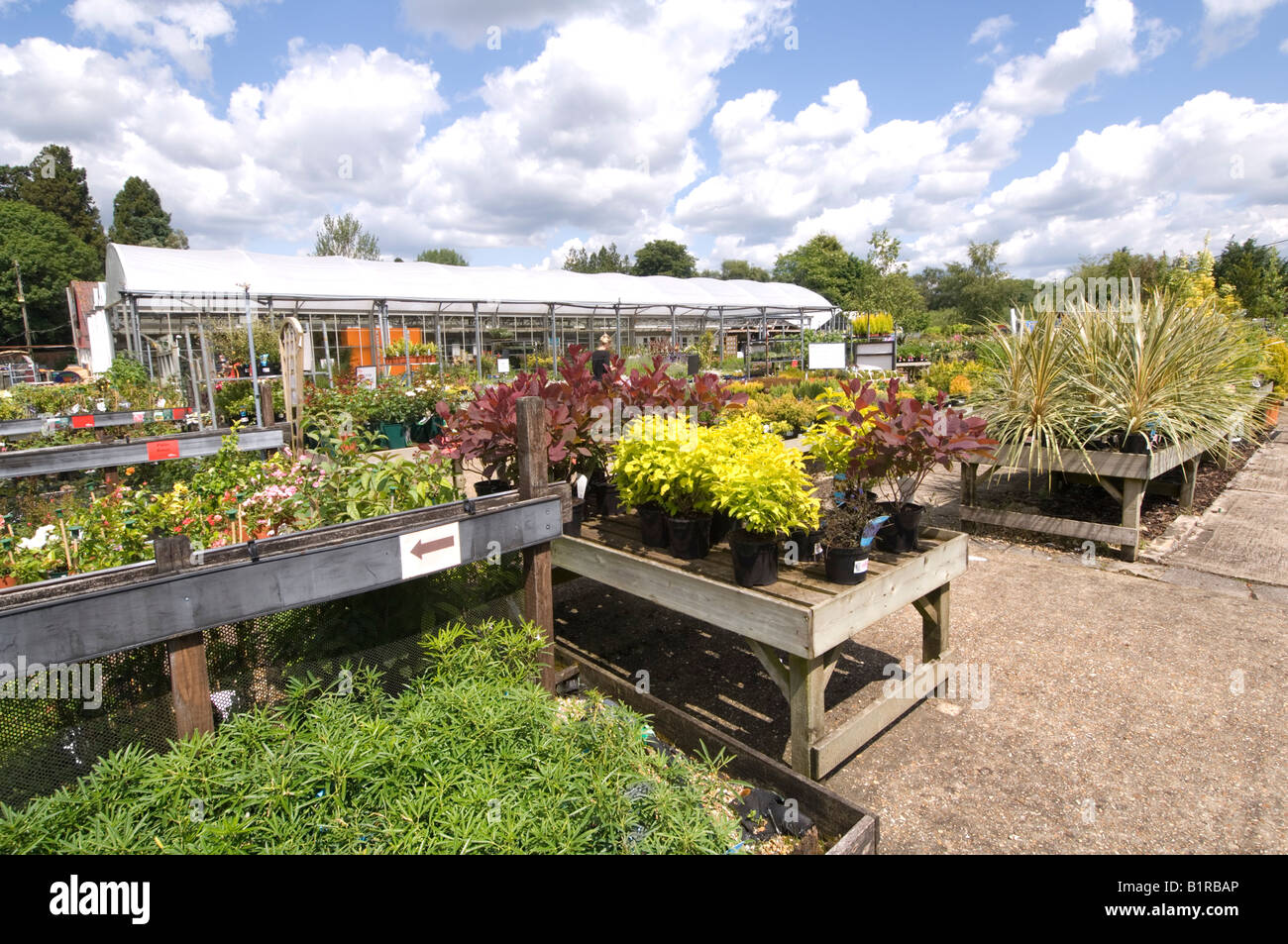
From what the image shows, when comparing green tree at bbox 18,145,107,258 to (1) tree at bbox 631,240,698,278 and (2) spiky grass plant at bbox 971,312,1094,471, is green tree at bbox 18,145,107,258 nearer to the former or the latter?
(1) tree at bbox 631,240,698,278

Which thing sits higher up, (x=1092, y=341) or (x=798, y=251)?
(x=798, y=251)

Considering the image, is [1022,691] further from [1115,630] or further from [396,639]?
[396,639]

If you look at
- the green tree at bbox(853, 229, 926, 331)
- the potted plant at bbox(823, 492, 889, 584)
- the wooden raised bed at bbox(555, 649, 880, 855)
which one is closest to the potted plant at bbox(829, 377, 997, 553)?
the potted plant at bbox(823, 492, 889, 584)

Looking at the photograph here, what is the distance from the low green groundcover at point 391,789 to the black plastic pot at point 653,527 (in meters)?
1.13

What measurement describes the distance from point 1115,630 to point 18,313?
49670 millimetres

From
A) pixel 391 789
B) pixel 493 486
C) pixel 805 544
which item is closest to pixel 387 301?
pixel 493 486

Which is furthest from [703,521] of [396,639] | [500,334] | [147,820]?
[500,334]

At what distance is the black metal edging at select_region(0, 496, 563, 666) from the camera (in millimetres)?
1456

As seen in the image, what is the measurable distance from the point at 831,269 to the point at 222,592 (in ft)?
192

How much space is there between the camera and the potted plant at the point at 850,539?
2471 millimetres

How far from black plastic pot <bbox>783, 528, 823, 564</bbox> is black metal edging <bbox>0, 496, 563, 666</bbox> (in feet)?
3.73

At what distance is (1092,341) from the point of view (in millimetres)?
5449

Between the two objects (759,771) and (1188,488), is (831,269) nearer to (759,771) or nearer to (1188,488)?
(1188,488)
